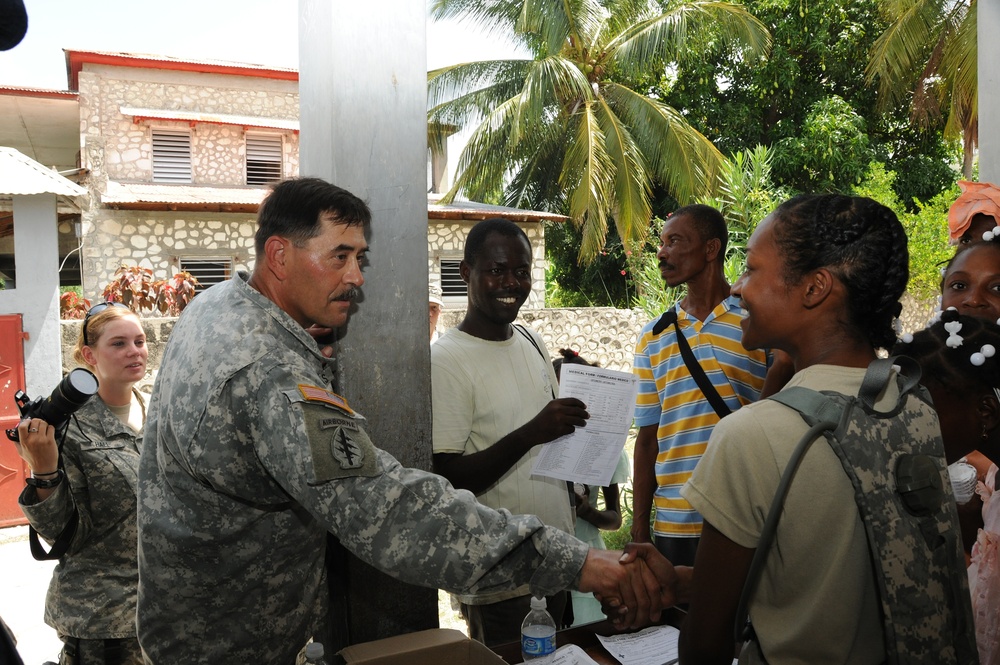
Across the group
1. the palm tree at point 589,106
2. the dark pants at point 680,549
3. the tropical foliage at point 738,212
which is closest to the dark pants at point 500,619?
the dark pants at point 680,549

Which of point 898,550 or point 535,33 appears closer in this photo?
point 898,550

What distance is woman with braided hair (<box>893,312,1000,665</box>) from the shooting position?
77.3 inches

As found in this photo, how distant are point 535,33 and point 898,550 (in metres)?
17.8

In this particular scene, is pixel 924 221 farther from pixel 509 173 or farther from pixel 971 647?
pixel 971 647

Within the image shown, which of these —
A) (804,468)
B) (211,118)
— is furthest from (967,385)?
(211,118)

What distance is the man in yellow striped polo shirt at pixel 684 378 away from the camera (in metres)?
3.20

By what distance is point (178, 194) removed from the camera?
13.6 metres

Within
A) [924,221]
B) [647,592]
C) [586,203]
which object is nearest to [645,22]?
[586,203]

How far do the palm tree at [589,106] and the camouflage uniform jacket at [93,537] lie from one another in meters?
13.3

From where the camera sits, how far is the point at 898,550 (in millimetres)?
1414

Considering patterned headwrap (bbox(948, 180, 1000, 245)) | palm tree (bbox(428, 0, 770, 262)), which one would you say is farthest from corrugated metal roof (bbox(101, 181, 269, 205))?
patterned headwrap (bbox(948, 180, 1000, 245))

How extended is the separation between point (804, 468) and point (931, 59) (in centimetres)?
1601

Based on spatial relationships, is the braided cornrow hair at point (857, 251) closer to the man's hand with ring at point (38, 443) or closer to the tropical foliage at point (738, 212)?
the man's hand with ring at point (38, 443)

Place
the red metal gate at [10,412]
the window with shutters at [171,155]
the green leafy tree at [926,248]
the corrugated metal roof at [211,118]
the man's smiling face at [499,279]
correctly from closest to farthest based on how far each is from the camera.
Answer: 1. the man's smiling face at [499,279]
2. the red metal gate at [10,412]
3. the green leafy tree at [926,248]
4. the corrugated metal roof at [211,118]
5. the window with shutters at [171,155]
